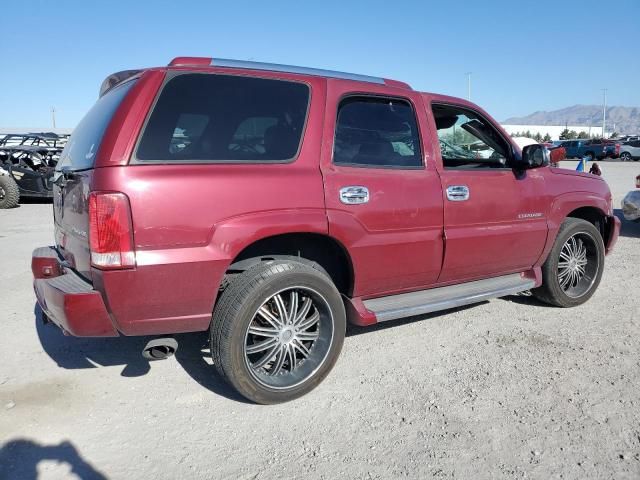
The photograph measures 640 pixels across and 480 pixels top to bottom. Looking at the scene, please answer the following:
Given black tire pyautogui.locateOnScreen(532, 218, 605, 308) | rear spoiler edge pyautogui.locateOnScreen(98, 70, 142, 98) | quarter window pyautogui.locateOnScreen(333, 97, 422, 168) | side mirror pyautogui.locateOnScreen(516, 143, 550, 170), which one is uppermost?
rear spoiler edge pyautogui.locateOnScreen(98, 70, 142, 98)

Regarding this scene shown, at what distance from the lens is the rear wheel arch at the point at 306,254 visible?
3.07 metres

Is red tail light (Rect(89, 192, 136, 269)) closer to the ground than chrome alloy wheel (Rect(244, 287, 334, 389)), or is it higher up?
higher up

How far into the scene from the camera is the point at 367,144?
3.45 metres

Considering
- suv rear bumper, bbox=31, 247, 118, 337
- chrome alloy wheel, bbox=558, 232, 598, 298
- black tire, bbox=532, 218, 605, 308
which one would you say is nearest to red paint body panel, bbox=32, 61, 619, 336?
suv rear bumper, bbox=31, 247, 118, 337

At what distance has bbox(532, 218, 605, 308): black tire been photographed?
14.9 ft

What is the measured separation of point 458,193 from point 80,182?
8.25 ft

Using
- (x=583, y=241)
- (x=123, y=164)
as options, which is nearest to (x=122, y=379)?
(x=123, y=164)

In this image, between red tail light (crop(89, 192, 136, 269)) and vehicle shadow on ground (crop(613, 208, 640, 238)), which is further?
vehicle shadow on ground (crop(613, 208, 640, 238))

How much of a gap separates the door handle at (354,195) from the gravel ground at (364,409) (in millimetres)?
1184

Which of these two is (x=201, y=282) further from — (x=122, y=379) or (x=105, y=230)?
(x=122, y=379)

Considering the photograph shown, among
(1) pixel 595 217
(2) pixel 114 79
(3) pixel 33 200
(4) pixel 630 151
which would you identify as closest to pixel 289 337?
(2) pixel 114 79

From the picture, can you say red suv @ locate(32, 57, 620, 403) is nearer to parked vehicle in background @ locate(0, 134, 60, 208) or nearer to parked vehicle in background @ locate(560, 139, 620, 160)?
parked vehicle in background @ locate(0, 134, 60, 208)

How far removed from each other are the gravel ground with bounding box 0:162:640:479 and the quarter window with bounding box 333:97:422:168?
4.73ft

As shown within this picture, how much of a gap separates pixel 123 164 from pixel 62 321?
929mm
